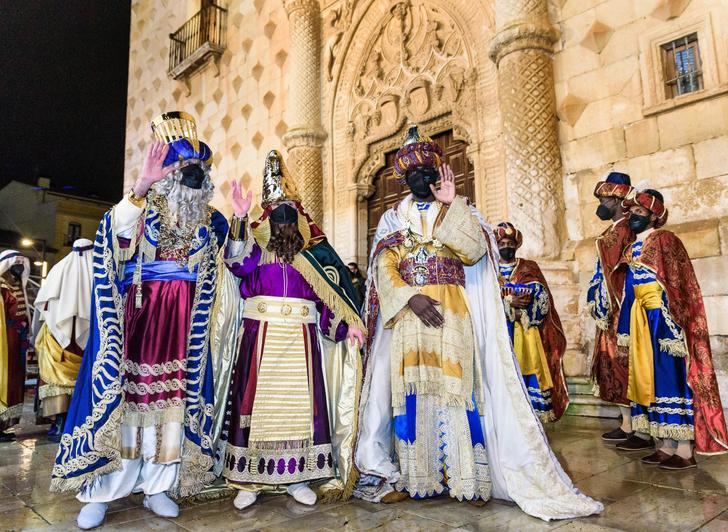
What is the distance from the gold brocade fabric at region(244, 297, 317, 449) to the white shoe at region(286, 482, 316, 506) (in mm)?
202

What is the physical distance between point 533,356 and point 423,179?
8.13 ft

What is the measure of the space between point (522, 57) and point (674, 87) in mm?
1554

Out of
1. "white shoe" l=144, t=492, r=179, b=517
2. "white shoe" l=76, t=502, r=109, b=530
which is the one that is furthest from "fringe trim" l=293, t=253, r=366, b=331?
"white shoe" l=76, t=502, r=109, b=530

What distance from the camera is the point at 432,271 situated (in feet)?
9.71

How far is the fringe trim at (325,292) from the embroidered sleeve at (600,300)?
2.04m

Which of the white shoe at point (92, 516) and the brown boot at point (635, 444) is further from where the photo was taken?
the brown boot at point (635, 444)

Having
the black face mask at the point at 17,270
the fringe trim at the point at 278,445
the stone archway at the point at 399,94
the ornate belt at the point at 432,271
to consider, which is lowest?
the fringe trim at the point at 278,445

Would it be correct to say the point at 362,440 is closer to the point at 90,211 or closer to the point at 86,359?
the point at 86,359

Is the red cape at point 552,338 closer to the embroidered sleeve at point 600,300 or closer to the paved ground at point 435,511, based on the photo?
the embroidered sleeve at point 600,300

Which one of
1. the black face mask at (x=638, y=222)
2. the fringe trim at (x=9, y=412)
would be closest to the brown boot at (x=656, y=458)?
the black face mask at (x=638, y=222)

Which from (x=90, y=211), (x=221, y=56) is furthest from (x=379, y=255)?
(x=90, y=211)

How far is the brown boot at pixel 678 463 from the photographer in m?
3.32

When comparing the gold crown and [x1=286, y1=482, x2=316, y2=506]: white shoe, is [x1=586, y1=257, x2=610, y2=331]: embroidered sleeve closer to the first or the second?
[x1=286, y1=482, x2=316, y2=506]: white shoe

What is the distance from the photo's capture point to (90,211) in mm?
28406
